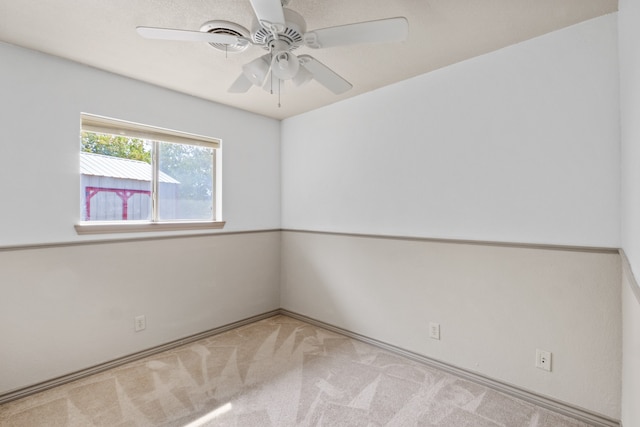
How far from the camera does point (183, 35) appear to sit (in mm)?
1448

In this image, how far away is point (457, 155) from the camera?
7.76ft

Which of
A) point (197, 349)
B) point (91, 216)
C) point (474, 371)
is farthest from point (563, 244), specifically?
point (91, 216)

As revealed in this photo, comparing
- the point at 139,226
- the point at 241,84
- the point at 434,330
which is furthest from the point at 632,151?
the point at 139,226

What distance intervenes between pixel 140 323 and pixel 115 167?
1316 millimetres

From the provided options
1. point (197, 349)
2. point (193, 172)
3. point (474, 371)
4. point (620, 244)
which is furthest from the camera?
point (193, 172)

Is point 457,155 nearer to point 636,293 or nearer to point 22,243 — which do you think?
point 636,293

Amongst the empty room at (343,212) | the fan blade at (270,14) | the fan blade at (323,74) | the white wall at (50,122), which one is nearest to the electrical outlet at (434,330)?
the empty room at (343,212)

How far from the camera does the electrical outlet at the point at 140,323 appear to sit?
2.64 meters

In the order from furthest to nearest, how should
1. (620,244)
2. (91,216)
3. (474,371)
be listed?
(91,216)
(474,371)
(620,244)

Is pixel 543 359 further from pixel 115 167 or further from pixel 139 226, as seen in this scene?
pixel 115 167

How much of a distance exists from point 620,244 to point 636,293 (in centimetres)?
94

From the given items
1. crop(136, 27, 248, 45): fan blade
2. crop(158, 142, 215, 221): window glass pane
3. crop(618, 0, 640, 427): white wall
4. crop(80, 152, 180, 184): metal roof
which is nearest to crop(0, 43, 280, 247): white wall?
crop(80, 152, 180, 184): metal roof

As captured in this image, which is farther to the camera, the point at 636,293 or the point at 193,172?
the point at 193,172

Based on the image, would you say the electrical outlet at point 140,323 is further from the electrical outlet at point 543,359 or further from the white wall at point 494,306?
the electrical outlet at point 543,359
